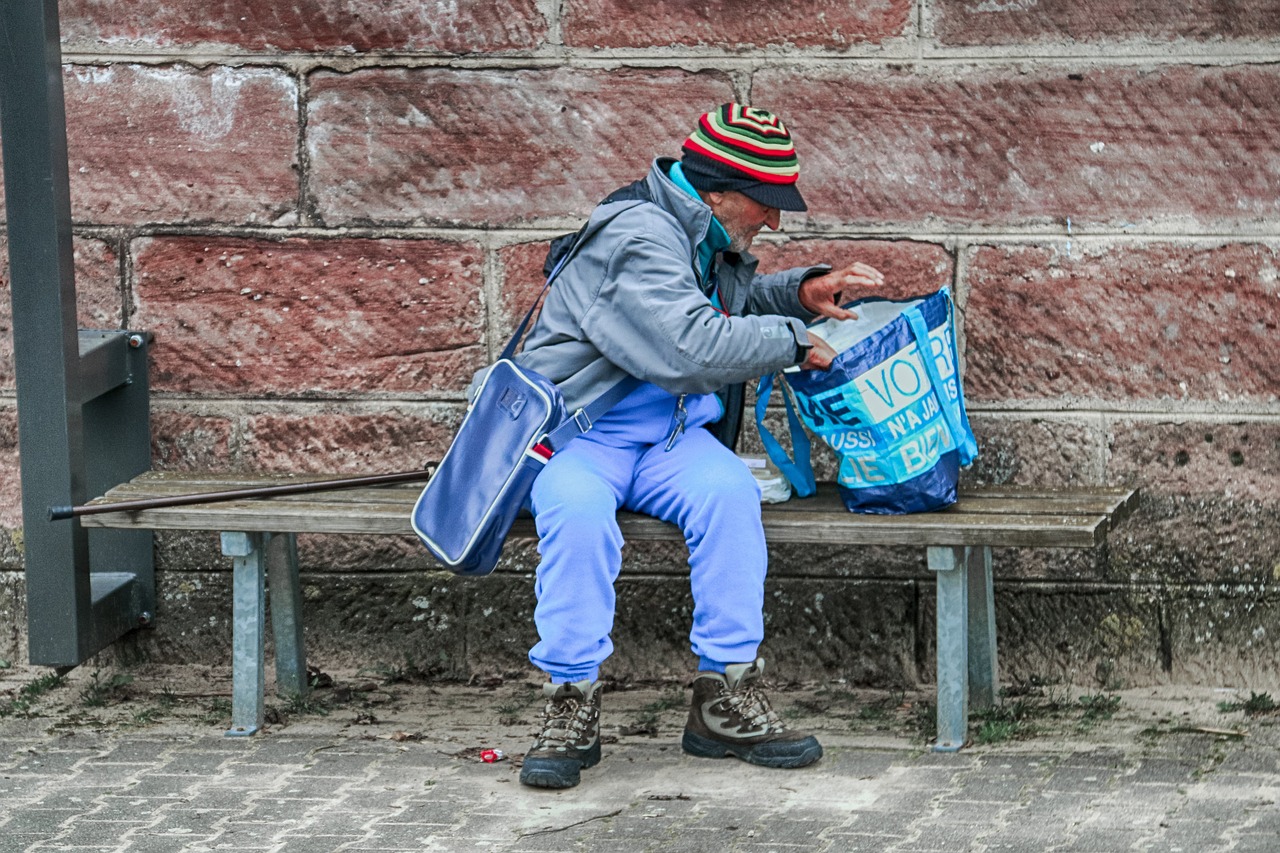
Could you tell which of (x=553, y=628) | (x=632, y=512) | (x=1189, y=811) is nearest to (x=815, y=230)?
(x=632, y=512)

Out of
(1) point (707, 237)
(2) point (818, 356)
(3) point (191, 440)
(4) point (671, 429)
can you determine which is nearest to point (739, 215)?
(1) point (707, 237)

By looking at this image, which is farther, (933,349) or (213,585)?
(213,585)

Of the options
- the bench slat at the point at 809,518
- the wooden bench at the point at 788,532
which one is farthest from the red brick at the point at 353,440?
the bench slat at the point at 809,518

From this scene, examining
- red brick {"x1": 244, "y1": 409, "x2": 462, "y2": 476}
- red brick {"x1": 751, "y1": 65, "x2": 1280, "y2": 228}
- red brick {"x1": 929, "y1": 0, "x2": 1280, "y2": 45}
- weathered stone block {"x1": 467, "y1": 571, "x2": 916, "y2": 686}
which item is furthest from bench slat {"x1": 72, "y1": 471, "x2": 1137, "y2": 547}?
red brick {"x1": 929, "y1": 0, "x2": 1280, "y2": 45}

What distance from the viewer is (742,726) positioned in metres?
3.73

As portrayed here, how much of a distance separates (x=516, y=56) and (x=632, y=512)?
127 cm

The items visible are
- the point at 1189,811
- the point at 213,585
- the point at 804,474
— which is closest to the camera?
the point at 1189,811

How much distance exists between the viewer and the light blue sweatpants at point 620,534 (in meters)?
3.61

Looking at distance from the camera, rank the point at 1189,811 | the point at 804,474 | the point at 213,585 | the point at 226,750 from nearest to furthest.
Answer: the point at 1189,811 → the point at 226,750 → the point at 804,474 → the point at 213,585

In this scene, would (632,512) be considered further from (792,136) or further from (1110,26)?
(1110,26)

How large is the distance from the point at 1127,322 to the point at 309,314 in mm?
2103

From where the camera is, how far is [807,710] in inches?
166

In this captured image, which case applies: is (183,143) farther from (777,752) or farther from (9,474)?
(777,752)

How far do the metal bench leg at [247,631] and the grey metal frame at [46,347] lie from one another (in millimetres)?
442
